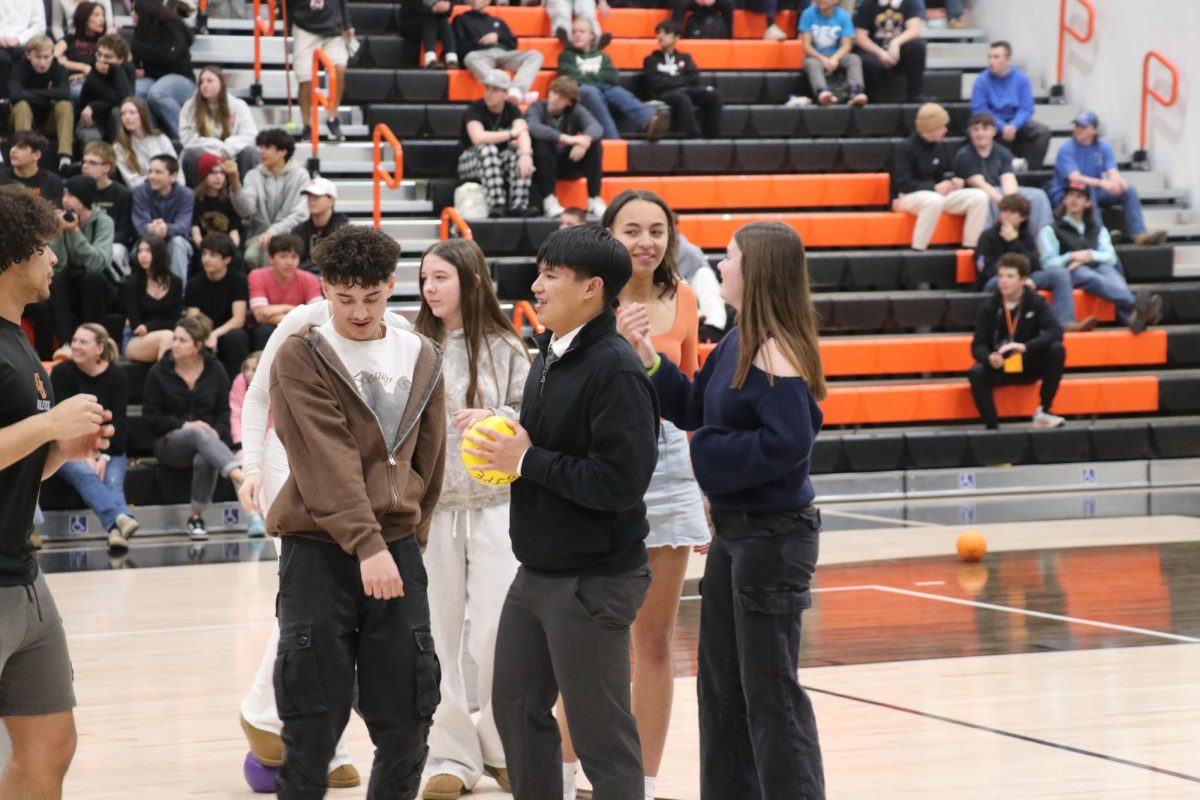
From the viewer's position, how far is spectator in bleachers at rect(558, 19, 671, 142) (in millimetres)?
14070

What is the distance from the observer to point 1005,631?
6871mm

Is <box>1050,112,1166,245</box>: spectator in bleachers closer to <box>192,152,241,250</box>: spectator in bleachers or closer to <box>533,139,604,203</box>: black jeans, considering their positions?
<box>533,139,604,203</box>: black jeans

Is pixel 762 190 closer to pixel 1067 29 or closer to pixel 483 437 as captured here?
pixel 1067 29

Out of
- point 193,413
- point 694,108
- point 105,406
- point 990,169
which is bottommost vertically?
point 193,413

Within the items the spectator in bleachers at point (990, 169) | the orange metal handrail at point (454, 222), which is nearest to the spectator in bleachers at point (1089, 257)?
the spectator in bleachers at point (990, 169)

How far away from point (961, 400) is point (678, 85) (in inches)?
162

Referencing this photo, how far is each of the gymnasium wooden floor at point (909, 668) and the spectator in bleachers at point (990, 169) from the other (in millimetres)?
4859

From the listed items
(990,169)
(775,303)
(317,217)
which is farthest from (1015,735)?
(990,169)

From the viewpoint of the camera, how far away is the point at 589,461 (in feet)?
10.9

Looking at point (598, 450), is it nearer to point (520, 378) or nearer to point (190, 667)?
point (520, 378)

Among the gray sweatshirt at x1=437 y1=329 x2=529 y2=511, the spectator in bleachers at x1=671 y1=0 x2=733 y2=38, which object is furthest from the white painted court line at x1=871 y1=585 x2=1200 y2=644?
the spectator in bleachers at x1=671 y1=0 x2=733 y2=38

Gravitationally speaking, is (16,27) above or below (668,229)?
above

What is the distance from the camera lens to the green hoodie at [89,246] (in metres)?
10.9

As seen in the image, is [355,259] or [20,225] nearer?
[20,225]
